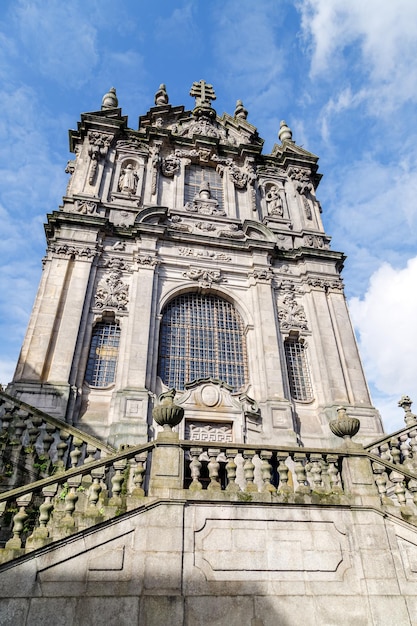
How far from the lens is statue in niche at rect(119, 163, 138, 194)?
17.1m

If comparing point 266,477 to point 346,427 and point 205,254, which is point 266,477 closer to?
point 346,427

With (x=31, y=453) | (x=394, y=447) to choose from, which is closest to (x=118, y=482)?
(x=31, y=453)

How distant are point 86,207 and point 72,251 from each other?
2212 mm

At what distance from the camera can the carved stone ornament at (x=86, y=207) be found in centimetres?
1539

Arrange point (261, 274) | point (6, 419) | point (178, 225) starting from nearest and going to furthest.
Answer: point (6, 419) → point (261, 274) → point (178, 225)

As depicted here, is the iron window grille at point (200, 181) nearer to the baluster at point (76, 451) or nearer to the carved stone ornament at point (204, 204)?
the carved stone ornament at point (204, 204)

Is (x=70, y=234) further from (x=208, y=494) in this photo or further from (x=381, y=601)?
(x=381, y=601)

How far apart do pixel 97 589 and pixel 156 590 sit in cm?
78

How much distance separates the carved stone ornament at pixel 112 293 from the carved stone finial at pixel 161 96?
38.7ft

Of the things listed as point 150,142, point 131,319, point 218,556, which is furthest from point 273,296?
point 218,556

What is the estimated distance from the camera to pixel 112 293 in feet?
A: 46.2

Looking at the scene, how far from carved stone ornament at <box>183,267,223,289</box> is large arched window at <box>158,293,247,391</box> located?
1.73 feet

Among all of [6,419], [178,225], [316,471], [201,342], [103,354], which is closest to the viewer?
[316,471]

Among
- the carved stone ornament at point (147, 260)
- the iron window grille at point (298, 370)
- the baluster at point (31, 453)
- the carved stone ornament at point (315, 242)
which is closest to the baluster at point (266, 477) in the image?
the baluster at point (31, 453)
